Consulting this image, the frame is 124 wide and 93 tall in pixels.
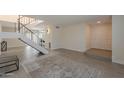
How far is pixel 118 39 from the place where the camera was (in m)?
4.12

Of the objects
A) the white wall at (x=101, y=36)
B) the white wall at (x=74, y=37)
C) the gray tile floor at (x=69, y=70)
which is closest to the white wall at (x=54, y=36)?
the white wall at (x=74, y=37)

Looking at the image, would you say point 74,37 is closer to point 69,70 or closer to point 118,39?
point 118,39

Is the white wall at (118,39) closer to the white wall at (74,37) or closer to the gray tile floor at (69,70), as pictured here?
the gray tile floor at (69,70)

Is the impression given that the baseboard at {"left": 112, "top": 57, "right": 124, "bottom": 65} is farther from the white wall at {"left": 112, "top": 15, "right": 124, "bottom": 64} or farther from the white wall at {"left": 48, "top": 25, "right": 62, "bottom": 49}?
the white wall at {"left": 48, "top": 25, "right": 62, "bottom": 49}

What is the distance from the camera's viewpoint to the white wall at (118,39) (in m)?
3.99

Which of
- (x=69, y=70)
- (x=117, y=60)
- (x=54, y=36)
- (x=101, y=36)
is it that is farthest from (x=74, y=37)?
(x=69, y=70)

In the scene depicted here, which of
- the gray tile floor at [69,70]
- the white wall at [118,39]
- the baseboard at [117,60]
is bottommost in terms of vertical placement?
the gray tile floor at [69,70]

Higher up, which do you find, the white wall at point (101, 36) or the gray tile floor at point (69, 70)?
the white wall at point (101, 36)

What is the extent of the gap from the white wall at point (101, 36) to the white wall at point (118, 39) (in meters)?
2.66

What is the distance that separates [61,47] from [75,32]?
227cm

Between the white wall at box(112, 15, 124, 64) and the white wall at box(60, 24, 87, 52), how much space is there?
279 centimetres

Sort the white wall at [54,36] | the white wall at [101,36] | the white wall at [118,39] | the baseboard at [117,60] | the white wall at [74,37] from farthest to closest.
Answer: the white wall at [54,36]
the white wall at [74,37]
the white wall at [101,36]
the baseboard at [117,60]
the white wall at [118,39]
